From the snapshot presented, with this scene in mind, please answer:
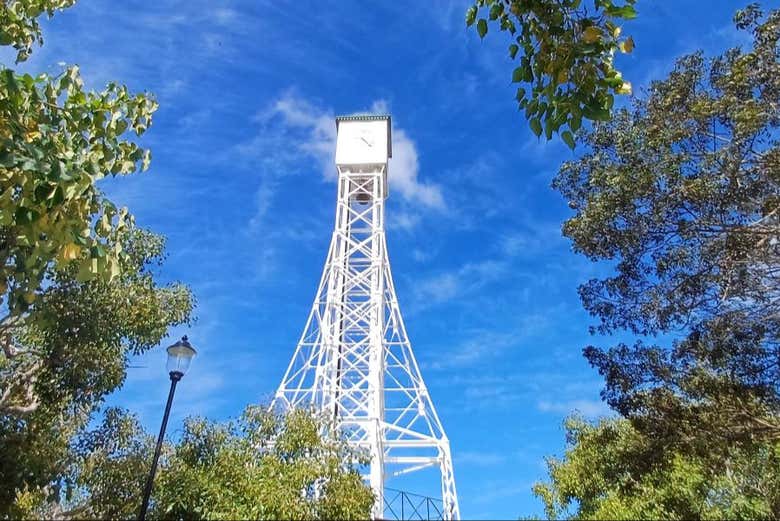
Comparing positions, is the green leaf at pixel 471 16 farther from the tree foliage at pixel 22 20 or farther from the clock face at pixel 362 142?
the clock face at pixel 362 142

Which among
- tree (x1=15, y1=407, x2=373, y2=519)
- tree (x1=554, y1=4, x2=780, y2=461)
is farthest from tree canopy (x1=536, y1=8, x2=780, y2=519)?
tree (x1=15, y1=407, x2=373, y2=519)

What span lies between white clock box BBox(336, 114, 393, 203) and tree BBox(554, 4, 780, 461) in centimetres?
1731

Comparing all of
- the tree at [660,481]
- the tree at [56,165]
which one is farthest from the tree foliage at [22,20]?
the tree at [660,481]

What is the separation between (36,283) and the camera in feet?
14.3

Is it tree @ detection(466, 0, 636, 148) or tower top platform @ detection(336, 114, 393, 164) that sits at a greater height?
tower top platform @ detection(336, 114, 393, 164)

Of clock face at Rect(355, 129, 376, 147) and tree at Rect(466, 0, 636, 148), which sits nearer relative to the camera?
tree at Rect(466, 0, 636, 148)

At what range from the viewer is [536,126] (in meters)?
3.73

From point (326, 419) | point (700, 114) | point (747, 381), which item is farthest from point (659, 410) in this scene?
point (326, 419)

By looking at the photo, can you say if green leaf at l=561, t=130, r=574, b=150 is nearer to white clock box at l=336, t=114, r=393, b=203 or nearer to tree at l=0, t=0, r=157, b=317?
tree at l=0, t=0, r=157, b=317

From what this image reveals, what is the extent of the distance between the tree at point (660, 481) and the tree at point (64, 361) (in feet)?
35.2

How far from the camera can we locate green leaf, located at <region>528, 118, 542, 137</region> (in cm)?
373

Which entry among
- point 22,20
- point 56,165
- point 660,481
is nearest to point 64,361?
point 22,20

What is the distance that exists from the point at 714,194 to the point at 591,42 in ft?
21.6

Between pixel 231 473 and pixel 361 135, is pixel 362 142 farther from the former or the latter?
pixel 231 473
